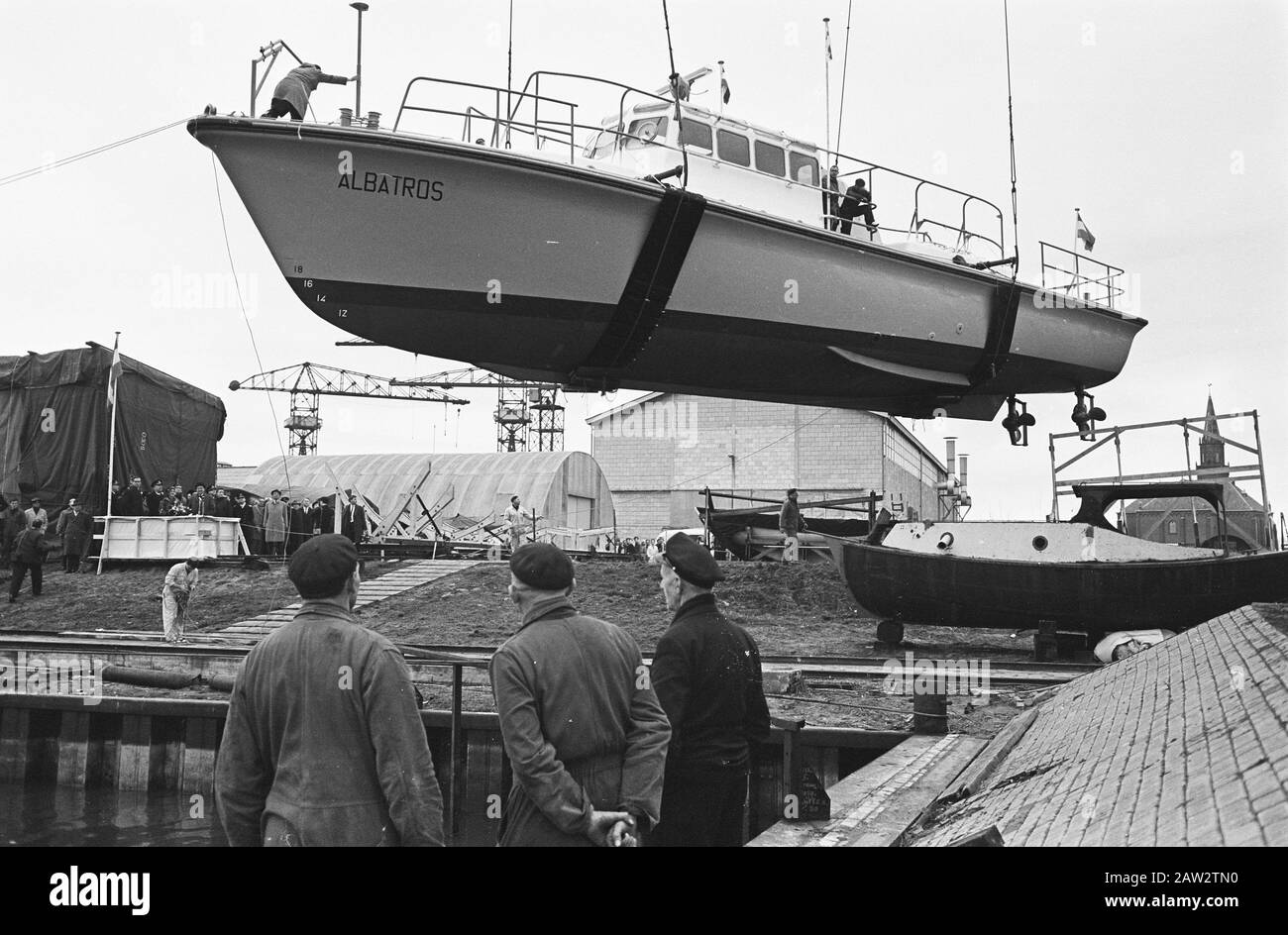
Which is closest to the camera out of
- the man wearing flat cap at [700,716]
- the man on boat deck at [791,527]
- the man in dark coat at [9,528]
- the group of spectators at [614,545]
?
the man wearing flat cap at [700,716]

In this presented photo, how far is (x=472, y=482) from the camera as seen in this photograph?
36.4m

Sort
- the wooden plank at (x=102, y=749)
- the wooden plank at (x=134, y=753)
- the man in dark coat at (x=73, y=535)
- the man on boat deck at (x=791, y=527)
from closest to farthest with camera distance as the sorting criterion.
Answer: the wooden plank at (x=134, y=753)
the wooden plank at (x=102, y=749)
the man on boat deck at (x=791, y=527)
the man in dark coat at (x=73, y=535)

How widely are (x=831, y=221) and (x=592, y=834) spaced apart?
9.51m

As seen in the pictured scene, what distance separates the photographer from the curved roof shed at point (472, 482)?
34250 mm

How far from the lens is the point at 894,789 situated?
5.93m

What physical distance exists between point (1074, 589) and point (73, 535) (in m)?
18.9

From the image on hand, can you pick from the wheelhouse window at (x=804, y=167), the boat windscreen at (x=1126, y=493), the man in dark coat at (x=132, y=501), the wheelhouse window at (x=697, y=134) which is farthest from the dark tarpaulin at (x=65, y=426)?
the boat windscreen at (x=1126, y=493)

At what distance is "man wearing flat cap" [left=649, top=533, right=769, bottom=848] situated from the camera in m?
4.03

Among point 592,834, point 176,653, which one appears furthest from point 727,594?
point 592,834

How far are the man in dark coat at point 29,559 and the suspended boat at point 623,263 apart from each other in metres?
13.5

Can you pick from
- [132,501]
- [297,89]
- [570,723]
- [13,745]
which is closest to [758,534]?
[132,501]

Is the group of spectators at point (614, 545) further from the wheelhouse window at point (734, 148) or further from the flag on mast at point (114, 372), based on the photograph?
the wheelhouse window at point (734, 148)

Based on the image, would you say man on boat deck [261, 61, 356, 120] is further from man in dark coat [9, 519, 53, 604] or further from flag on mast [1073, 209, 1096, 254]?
man in dark coat [9, 519, 53, 604]
